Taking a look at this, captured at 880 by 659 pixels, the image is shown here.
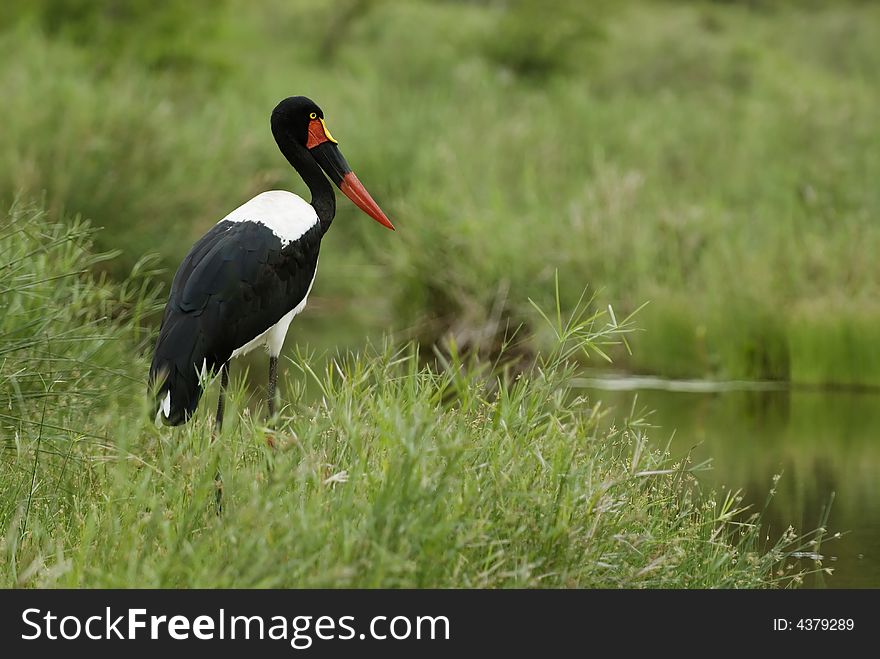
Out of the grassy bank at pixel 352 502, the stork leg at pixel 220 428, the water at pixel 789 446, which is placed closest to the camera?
the grassy bank at pixel 352 502

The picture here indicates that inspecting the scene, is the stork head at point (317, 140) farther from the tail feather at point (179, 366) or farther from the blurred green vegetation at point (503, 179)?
the blurred green vegetation at point (503, 179)

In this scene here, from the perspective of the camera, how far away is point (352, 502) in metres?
3.74

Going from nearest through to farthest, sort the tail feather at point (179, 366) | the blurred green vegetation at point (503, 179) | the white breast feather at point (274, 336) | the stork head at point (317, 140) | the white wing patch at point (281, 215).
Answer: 1. the tail feather at point (179, 366)
2. the white wing patch at point (281, 215)
3. the white breast feather at point (274, 336)
4. the stork head at point (317, 140)
5. the blurred green vegetation at point (503, 179)

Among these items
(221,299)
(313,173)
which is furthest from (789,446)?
(221,299)

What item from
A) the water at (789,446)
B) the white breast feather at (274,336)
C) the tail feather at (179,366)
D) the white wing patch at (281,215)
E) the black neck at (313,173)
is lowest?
Answer: the water at (789,446)

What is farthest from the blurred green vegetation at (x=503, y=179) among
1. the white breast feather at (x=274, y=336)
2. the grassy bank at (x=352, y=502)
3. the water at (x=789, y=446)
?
the grassy bank at (x=352, y=502)

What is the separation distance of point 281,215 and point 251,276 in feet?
1.15

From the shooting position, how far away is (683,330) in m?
10.5

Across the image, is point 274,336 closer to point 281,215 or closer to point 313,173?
point 281,215

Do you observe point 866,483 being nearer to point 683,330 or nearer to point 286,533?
point 683,330

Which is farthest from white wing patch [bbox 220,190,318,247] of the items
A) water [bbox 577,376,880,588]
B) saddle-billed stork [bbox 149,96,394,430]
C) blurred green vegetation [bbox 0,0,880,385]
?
A: blurred green vegetation [bbox 0,0,880,385]

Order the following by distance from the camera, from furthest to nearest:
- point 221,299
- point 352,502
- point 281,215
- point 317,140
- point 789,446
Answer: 1. point 789,446
2. point 317,140
3. point 281,215
4. point 221,299
5. point 352,502

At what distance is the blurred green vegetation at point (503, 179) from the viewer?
407 inches

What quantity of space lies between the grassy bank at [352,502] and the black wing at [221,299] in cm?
25
